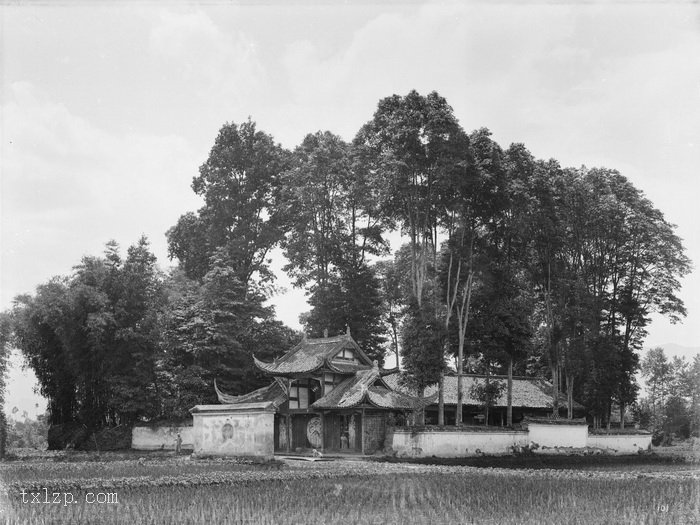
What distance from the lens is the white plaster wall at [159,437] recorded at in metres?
35.0

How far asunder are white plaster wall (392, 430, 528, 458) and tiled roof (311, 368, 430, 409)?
185 centimetres

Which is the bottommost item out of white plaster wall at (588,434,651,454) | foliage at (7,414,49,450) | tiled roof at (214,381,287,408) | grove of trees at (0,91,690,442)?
foliage at (7,414,49,450)

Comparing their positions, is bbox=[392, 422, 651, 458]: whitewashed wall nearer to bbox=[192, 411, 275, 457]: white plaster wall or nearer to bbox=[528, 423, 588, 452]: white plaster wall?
bbox=[528, 423, 588, 452]: white plaster wall

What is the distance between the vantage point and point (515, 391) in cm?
3969

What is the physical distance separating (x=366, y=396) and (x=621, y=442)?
524 inches

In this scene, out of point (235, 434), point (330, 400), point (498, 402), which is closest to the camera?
point (235, 434)

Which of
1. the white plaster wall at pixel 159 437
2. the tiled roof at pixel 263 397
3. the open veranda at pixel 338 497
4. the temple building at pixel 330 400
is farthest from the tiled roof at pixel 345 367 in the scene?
the open veranda at pixel 338 497

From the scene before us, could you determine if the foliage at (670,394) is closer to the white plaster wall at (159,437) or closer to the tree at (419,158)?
the tree at (419,158)

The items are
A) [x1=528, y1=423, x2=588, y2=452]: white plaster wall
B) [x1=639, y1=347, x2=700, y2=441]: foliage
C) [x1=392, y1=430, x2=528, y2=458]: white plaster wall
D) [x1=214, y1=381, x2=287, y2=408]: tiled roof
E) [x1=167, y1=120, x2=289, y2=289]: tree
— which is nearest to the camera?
[x1=392, y1=430, x2=528, y2=458]: white plaster wall

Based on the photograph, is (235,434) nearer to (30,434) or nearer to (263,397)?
(263,397)

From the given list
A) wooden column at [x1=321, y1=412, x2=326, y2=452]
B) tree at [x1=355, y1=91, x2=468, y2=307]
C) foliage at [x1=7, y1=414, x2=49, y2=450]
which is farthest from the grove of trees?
foliage at [x1=7, y1=414, x2=49, y2=450]

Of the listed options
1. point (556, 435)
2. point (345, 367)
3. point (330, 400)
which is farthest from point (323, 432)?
point (556, 435)

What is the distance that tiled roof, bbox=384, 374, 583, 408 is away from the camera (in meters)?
37.9

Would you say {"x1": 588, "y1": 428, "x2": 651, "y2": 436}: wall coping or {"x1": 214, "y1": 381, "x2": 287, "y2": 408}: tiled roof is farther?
{"x1": 588, "y1": 428, "x2": 651, "y2": 436}: wall coping
